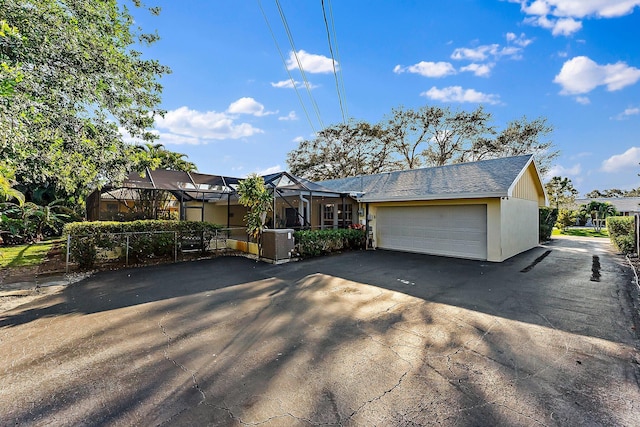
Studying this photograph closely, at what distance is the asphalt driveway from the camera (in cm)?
254

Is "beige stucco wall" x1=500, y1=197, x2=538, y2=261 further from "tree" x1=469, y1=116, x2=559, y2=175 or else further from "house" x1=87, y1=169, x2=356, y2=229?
"tree" x1=469, y1=116, x2=559, y2=175

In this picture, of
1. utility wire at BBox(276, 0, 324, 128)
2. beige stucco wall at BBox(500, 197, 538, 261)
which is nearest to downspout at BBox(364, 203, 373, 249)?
beige stucco wall at BBox(500, 197, 538, 261)

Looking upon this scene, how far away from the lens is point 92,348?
12.3ft

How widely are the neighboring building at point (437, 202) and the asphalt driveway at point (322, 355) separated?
12.6ft

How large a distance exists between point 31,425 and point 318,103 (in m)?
15.5

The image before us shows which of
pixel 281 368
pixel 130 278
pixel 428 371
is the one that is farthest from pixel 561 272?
pixel 130 278

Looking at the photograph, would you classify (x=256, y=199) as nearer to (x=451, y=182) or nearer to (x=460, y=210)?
(x=460, y=210)

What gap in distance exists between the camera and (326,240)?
1176 centimetres

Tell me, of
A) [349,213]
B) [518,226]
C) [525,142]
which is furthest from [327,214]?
[525,142]

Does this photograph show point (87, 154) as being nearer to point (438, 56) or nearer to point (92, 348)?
point (92, 348)

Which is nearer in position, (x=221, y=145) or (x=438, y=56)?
(x=438, y=56)

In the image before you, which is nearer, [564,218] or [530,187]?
[530,187]

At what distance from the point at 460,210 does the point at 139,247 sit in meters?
11.9

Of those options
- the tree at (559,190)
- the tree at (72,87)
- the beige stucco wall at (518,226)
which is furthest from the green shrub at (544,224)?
the tree at (72,87)
